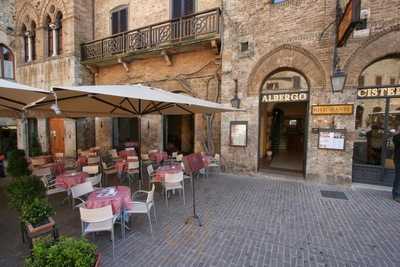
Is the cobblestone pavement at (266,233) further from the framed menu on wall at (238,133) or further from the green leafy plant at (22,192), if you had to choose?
the framed menu on wall at (238,133)

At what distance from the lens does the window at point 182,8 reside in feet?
29.4

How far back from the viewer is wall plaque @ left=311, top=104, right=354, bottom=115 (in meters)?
6.12

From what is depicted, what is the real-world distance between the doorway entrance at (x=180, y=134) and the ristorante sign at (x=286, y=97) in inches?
176

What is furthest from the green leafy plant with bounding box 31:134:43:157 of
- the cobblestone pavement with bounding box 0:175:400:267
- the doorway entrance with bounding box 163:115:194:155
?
the cobblestone pavement with bounding box 0:175:400:267

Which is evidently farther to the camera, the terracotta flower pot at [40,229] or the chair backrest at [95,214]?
the chair backrest at [95,214]

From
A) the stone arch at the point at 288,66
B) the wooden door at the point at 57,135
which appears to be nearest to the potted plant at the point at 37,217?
the stone arch at the point at 288,66

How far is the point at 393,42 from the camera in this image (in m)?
5.61

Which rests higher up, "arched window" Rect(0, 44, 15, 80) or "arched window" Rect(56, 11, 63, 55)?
"arched window" Rect(56, 11, 63, 55)

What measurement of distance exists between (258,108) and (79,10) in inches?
451

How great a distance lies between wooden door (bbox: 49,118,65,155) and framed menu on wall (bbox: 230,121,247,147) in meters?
10.8

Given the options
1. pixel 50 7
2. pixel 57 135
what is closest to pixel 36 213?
pixel 57 135

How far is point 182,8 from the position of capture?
29.9 feet

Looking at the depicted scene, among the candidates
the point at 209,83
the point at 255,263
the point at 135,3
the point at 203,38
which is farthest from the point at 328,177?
the point at 135,3

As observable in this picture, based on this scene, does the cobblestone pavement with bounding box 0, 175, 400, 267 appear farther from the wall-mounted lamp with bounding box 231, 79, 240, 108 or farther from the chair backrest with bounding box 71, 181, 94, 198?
the wall-mounted lamp with bounding box 231, 79, 240, 108
